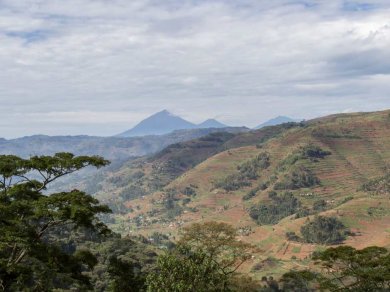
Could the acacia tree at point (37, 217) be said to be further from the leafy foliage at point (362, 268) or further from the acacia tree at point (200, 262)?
the leafy foliage at point (362, 268)

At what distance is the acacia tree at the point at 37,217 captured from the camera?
34625 millimetres

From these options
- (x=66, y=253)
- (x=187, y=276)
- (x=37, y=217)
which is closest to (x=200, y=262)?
(x=187, y=276)

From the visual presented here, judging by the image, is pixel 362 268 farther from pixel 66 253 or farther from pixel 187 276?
pixel 66 253

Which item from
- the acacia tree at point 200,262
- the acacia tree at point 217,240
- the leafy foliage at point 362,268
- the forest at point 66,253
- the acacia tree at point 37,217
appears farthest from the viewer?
the acacia tree at point 217,240

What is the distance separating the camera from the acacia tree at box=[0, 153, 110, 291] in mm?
34625

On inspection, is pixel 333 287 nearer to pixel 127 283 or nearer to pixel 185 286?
pixel 185 286

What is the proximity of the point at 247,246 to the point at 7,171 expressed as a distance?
2877cm

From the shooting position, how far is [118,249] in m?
141

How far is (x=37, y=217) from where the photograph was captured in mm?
36125

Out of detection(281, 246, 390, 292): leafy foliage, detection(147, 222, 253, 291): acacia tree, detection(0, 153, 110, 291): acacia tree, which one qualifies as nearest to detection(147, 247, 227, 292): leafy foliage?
detection(147, 222, 253, 291): acacia tree

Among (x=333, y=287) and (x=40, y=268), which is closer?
(x=40, y=268)

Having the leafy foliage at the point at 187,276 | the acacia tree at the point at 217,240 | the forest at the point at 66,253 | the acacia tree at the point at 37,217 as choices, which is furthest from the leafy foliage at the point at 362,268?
the acacia tree at the point at 37,217

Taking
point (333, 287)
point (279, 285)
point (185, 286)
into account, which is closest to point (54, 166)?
point (185, 286)

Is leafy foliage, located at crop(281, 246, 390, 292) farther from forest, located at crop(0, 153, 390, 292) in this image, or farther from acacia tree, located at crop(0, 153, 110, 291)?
acacia tree, located at crop(0, 153, 110, 291)
